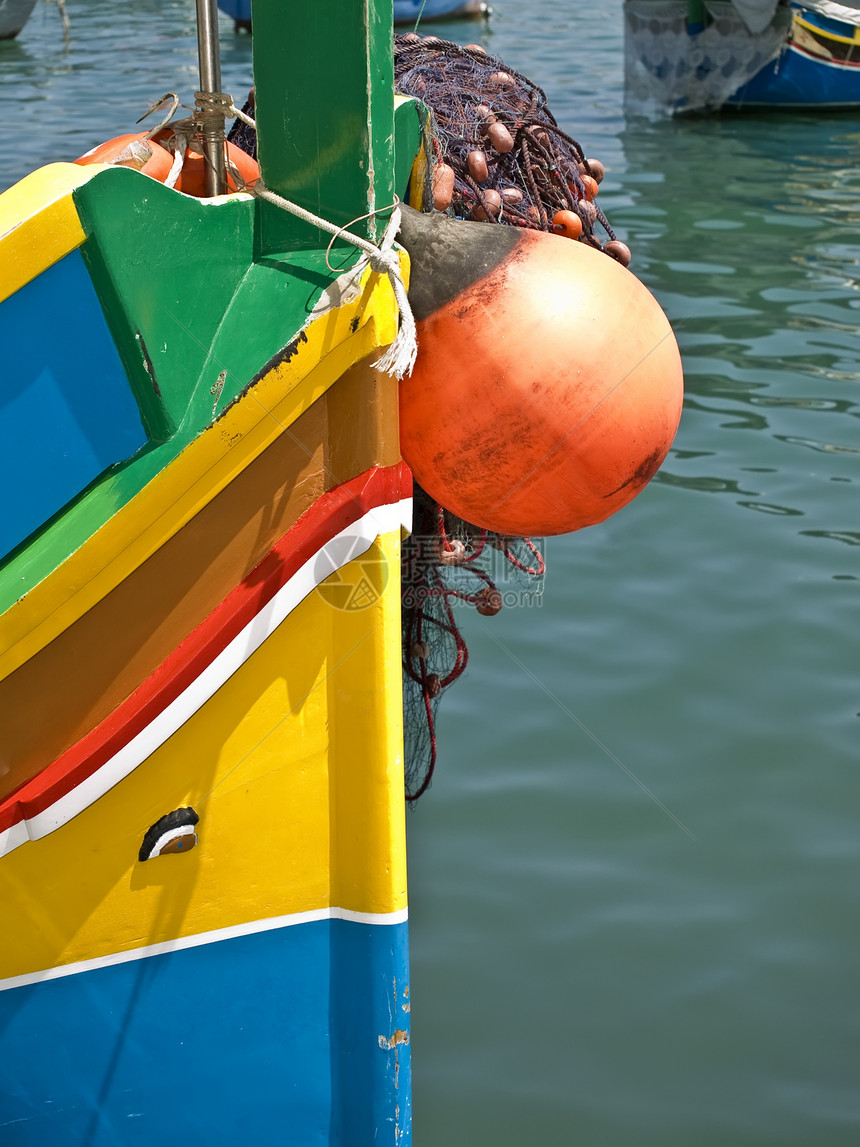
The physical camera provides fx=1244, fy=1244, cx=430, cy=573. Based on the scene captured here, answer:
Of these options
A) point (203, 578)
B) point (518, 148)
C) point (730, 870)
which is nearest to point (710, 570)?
point (730, 870)

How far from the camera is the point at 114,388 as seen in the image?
1688 millimetres

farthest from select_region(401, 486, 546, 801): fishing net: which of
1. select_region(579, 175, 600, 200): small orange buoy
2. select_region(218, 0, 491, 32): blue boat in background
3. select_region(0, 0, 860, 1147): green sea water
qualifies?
select_region(218, 0, 491, 32): blue boat in background

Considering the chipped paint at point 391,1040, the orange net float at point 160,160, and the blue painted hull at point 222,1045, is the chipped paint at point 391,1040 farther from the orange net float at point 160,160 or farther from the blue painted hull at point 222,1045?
the orange net float at point 160,160

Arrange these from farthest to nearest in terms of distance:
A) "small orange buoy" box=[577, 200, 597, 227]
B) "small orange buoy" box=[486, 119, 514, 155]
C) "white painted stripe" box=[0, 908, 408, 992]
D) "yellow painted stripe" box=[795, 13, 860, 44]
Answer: "yellow painted stripe" box=[795, 13, 860, 44] → "small orange buoy" box=[577, 200, 597, 227] → "small orange buoy" box=[486, 119, 514, 155] → "white painted stripe" box=[0, 908, 408, 992]

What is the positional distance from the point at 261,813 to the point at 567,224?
1.35m

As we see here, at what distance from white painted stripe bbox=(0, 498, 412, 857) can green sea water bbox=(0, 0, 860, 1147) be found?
1.39 metres

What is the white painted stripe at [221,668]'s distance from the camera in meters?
1.80

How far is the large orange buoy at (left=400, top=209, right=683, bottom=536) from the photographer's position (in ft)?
5.91

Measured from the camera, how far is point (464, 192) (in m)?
2.57

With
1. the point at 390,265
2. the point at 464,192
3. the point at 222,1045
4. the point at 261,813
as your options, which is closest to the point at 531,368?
the point at 390,265

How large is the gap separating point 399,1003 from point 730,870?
1.66 meters

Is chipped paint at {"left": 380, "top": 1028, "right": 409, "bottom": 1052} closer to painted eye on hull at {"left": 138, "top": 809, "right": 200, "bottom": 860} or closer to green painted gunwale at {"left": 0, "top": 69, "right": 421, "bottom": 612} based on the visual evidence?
painted eye on hull at {"left": 138, "top": 809, "right": 200, "bottom": 860}

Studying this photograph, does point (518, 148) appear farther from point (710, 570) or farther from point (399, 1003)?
point (710, 570)

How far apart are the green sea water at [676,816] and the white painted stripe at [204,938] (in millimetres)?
1015
